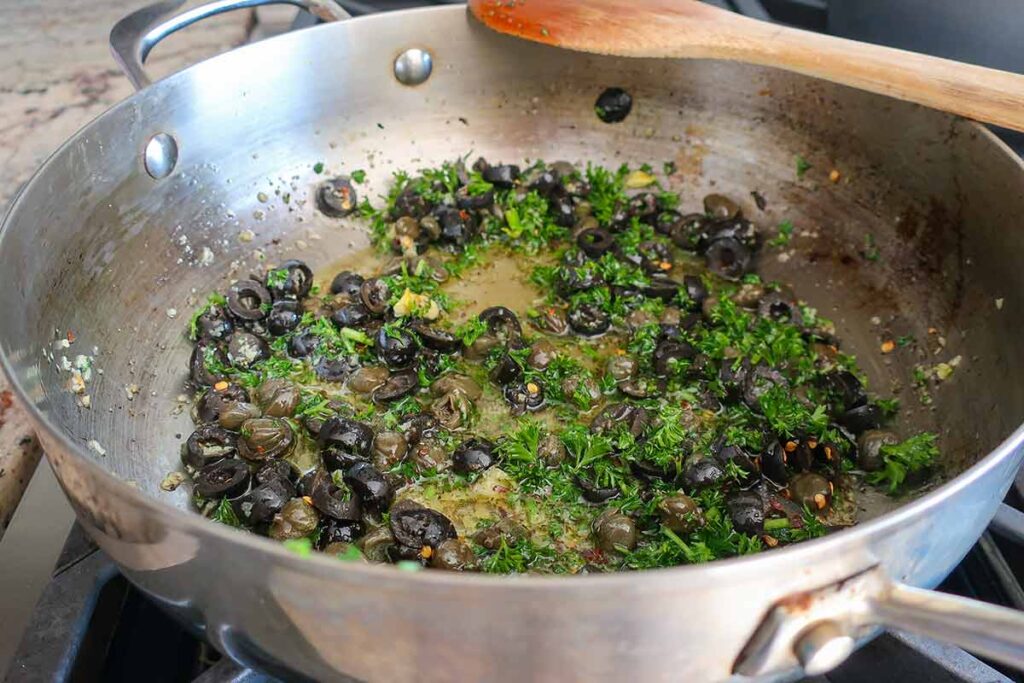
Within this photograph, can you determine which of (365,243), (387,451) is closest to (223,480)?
(387,451)

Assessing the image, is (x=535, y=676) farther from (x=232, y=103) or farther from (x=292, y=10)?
(x=292, y=10)

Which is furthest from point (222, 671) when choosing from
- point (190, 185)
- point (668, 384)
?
point (190, 185)

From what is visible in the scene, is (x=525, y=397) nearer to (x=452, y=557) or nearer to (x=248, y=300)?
(x=452, y=557)

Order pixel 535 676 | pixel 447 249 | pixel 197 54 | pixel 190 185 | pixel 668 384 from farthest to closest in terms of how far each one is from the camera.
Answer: pixel 197 54 → pixel 447 249 → pixel 190 185 → pixel 668 384 → pixel 535 676

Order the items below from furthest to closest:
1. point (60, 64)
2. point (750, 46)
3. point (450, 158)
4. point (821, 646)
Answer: point (60, 64) < point (450, 158) < point (750, 46) < point (821, 646)

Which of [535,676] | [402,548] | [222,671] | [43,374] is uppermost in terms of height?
[535,676]

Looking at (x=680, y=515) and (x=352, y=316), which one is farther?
(x=352, y=316)
